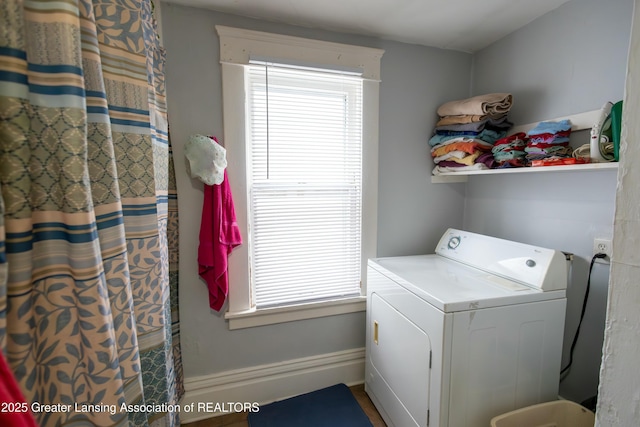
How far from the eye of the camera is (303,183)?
1.73m

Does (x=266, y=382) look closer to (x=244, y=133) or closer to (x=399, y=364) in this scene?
(x=399, y=364)

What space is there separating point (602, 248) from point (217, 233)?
1.91m

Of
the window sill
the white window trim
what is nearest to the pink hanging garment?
the white window trim

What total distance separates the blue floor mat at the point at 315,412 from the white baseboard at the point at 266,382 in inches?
2.3

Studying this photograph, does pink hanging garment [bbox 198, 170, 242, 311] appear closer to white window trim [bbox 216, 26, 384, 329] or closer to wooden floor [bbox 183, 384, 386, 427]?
white window trim [bbox 216, 26, 384, 329]

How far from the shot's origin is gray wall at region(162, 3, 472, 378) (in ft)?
4.95

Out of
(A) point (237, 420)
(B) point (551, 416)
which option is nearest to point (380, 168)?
(B) point (551, 416)

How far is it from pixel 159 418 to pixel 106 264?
68 cm

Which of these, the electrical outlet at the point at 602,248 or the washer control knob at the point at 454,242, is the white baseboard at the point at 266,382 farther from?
the electrical outlet at the point at 602,248

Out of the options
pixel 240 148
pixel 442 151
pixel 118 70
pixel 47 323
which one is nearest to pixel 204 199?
pixel 240 148

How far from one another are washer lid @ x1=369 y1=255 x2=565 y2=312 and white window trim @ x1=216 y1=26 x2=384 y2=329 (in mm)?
379

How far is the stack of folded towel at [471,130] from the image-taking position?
1.59 metres

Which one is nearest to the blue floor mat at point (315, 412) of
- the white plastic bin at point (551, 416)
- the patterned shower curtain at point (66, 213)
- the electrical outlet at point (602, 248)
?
the white plastic bin at point (551, 416)

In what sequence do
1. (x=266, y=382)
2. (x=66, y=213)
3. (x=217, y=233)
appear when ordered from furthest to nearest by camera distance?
(x=266, y=382), (x=217, y=233), (x=66, y=213)
